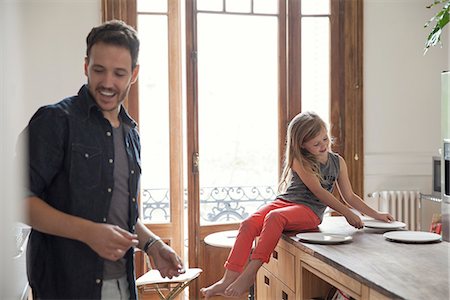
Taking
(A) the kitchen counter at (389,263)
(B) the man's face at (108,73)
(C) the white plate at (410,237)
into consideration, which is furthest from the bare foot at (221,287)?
(B) the man's face at (108,73)

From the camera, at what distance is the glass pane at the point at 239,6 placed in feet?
15.2

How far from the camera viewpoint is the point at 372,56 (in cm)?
490

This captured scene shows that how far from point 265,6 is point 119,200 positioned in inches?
133

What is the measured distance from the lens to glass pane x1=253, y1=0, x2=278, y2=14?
15.4 feet

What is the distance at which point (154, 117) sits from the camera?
14.9 ft

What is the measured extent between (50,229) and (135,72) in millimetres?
529

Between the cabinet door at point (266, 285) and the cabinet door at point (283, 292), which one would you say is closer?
the cabinet door at point (283, 292)

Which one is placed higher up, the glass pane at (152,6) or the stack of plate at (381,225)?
the glass pane at (152,6)

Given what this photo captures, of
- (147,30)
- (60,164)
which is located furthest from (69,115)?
(147,30)

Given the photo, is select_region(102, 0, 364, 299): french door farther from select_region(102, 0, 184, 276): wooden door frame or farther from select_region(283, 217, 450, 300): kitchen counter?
select_region(283, 217, 450, 300): kitchen counter

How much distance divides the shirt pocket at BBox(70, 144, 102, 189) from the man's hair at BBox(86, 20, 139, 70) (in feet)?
0.90

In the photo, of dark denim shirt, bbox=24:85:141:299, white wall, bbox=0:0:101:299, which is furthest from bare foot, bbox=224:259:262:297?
white wall, bbox=0:0:101:299

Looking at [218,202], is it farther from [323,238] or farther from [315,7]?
[323,238]

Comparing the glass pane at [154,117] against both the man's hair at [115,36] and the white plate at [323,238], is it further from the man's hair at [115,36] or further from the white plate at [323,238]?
the man's hair at [115,36]
